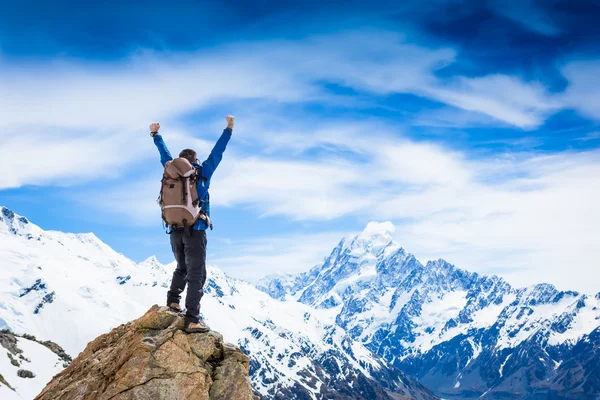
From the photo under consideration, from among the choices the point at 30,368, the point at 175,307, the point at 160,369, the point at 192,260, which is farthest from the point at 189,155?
the point at 30,368

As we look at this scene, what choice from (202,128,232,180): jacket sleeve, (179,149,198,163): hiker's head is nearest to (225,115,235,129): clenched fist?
(202,128,232,180): jacket sleeve

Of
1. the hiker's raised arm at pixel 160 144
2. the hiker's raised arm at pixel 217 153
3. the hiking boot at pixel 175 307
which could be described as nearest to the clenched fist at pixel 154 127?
the hiker's raised arm at pixel 160 144

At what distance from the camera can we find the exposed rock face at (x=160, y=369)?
15.1 meters

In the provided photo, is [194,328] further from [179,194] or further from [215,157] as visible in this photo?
[215,157]

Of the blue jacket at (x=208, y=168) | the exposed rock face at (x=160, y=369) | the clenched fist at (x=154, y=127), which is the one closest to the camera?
the exposed rock face at (x=160, y=369)

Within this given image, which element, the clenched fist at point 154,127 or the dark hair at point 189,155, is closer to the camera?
the dark hair at point 189,155

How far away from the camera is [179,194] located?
52.9ft

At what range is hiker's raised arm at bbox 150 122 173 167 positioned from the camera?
1814cm

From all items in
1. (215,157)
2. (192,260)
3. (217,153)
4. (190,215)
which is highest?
(217,153)

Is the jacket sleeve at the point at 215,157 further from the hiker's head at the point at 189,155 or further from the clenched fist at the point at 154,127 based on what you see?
the clenched fist at the point at 154,127

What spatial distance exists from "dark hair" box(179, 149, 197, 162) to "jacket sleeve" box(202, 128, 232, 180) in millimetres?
349

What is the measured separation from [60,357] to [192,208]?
2437 inches

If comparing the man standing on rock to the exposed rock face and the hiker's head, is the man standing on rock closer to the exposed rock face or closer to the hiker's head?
the hiker's head

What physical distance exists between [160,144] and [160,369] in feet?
22.7
